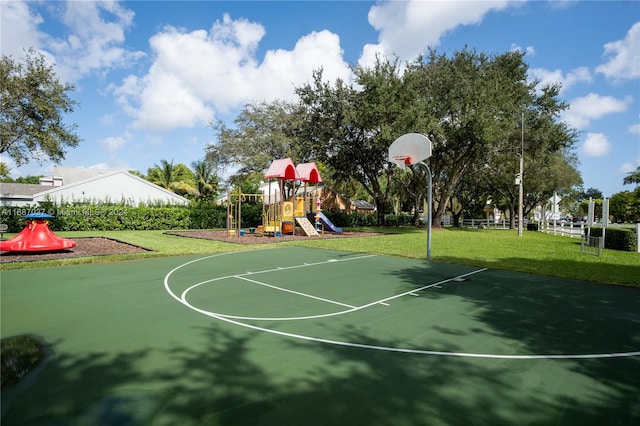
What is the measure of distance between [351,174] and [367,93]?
8.07 meters

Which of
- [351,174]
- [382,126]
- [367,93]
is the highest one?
[367,93]

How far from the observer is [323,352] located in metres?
4.07

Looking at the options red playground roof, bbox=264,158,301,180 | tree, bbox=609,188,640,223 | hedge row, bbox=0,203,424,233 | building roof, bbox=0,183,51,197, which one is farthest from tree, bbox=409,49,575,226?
tree, bbox=609,188,640,223

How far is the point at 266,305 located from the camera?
19.8 feet

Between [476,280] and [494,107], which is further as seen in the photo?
[494,107]

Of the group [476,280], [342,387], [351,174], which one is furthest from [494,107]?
[342,387]

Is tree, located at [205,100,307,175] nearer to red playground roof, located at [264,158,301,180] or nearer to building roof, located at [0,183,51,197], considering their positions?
red playground roof, located at [264,158,301,180]

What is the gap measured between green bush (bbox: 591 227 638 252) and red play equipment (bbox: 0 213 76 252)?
24.4 m

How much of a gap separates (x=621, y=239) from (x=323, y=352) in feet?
65.4

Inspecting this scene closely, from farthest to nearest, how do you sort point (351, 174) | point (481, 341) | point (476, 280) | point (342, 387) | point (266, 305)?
point (351, 174) → point (476, 280) → point (266, 305) → point (481, 341) → point (342, 387)

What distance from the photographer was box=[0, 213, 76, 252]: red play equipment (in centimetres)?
1125

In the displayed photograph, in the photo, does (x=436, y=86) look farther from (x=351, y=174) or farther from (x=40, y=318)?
(x=40, y=318)

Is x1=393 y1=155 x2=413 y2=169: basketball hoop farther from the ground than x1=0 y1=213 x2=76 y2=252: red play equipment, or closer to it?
farther from the ground

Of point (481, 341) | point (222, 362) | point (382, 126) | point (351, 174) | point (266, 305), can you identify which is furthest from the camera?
point (351, 174)
